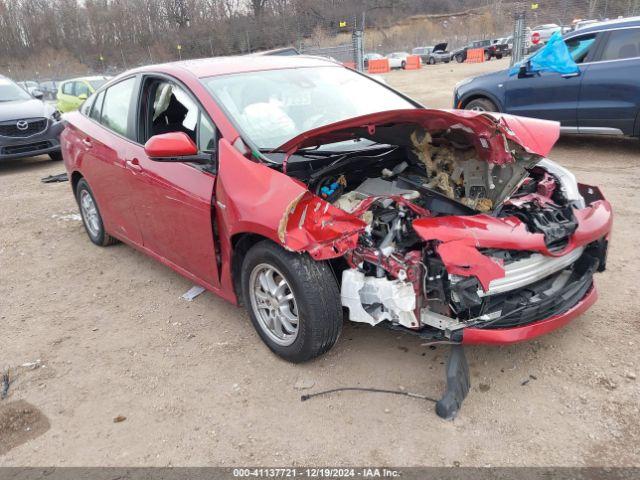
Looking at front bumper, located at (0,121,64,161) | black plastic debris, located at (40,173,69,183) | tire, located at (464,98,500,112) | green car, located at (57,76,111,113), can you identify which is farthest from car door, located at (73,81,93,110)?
tire, located at (464,98,500,112)

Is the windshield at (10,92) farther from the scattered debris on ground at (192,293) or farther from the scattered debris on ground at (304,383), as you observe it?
the scattered debris on ground at (304,383)

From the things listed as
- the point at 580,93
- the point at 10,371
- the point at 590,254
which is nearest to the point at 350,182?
the point at 590,254

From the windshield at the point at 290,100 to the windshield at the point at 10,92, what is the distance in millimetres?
8757

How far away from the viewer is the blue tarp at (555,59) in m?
7.12

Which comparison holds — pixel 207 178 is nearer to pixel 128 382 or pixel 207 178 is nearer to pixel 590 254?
pixel 128 382

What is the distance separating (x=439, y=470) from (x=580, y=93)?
6.54 meters

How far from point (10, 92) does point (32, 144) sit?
5.35 feet

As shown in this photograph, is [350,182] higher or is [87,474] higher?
[350,182]

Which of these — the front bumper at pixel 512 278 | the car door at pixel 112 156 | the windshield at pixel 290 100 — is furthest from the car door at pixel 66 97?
the front bumper at pixel 512 278

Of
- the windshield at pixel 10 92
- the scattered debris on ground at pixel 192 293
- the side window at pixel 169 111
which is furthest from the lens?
the windshield at pixel 10 92

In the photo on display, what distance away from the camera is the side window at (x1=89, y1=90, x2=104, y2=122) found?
4590 mm

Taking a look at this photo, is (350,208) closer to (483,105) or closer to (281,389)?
(281,389)

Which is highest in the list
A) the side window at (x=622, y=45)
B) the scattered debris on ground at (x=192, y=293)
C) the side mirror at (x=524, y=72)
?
the side window at (x=622, y=45)

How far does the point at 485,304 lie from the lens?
8.14 feet
